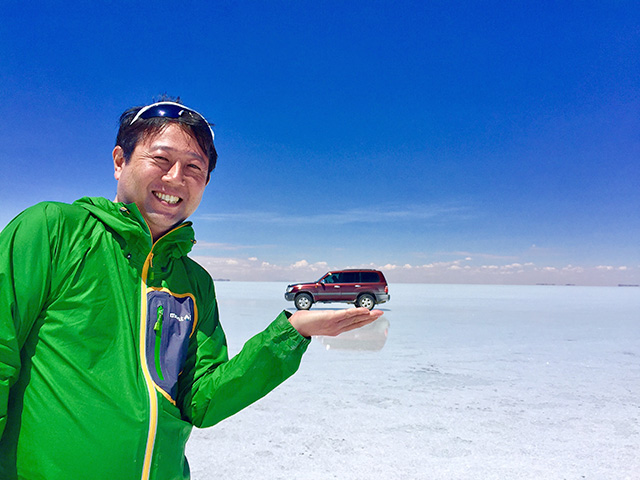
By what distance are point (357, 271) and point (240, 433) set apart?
578 inches

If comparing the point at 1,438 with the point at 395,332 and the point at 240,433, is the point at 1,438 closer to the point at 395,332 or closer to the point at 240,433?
the point at 240,433

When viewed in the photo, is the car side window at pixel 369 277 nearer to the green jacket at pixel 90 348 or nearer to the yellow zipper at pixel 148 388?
the green jacket at pixel 90 348

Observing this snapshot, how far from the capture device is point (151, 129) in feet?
5.61

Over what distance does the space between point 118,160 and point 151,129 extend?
0.71 ft

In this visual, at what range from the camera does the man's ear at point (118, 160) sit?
176 centimetres

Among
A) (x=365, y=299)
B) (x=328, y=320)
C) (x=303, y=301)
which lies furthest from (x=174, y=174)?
(x=303, y=301)

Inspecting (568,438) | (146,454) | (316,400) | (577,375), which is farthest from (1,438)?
(577,375)

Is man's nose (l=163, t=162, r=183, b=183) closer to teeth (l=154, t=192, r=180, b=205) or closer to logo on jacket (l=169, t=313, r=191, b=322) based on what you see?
teeth (l=154, t=192, r=180, b=205)

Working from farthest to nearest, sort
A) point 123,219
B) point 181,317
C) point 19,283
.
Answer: point 181,317, point 123,219, point 19,283

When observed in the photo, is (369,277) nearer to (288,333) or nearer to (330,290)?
(330,290)

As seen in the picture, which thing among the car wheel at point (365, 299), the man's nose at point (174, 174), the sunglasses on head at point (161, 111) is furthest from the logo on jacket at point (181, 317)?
the car wheel at point (365, 299)

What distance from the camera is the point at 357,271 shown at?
1864 centimetres

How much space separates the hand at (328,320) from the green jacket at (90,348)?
0.39 meters

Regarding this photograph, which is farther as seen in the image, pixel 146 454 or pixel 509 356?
pixel 509 356
